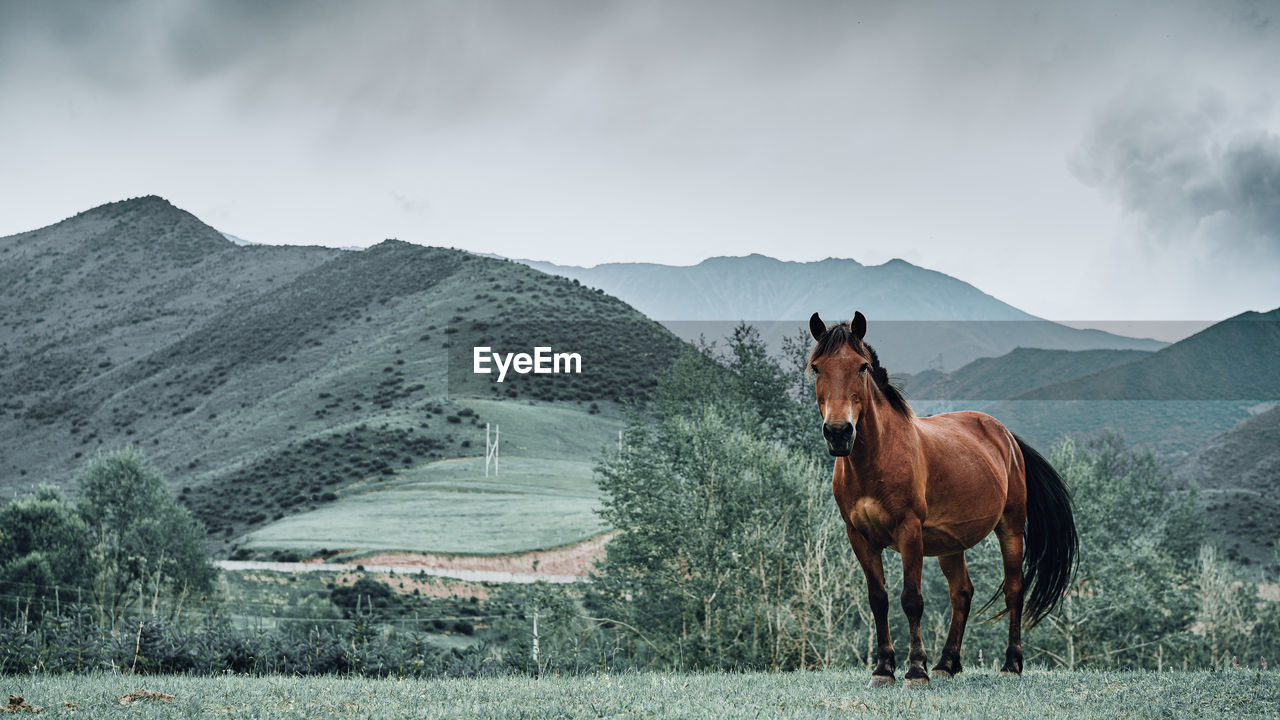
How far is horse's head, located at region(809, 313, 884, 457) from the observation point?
6.59 m

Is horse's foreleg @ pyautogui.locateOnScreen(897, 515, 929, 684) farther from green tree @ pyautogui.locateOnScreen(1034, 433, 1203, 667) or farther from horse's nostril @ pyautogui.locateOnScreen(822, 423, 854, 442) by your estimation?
green tree @ pyautogui.locateOnScreen(1034, 433, 1203, 667)

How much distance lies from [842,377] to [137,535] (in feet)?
164

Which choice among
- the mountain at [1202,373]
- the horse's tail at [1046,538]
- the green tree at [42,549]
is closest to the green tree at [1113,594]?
the horse's tail at [1046,538]

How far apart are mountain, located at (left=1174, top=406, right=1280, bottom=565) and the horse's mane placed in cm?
7858

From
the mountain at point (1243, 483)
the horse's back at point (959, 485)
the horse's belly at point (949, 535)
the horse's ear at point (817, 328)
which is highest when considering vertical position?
the horse's ear at point (817, 328)

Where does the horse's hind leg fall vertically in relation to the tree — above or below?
above

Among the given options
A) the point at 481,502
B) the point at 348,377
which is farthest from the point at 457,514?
the point at 348,377

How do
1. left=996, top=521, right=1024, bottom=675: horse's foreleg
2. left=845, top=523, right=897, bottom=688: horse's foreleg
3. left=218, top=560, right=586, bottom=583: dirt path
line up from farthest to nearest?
1. left=218, top=560, right=586, bottom=583: dirt path
2. left=996, top=521, right=1024, bottom=675: horse's foreleg
3. left=845, top=523, right=897, bottom=688: horse's foreleg

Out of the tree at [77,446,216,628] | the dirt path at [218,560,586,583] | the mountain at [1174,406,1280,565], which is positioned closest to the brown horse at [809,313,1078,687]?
the tree at [77,446,216,628]

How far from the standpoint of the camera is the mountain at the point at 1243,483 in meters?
88.6

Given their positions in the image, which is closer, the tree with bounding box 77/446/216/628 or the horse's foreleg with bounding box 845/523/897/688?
the horse's foreleg with bounding box 845/523/897/688

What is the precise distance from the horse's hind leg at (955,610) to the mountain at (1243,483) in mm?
77424

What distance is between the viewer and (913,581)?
283 inches

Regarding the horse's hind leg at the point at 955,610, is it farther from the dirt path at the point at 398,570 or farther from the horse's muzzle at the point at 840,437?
the dirt path at the point at 398,570
